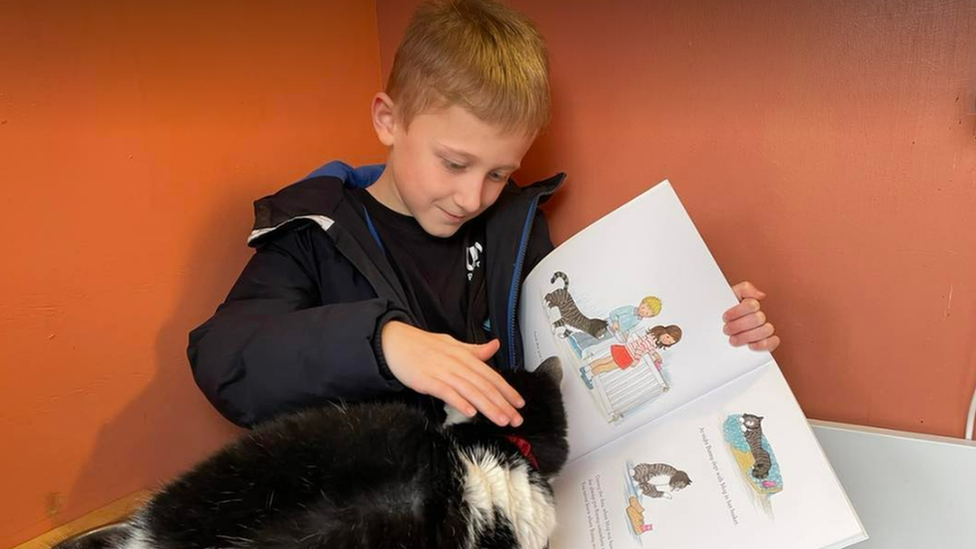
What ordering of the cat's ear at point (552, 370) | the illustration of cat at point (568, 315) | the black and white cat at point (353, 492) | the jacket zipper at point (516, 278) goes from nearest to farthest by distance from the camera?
the black and white cat at point (353, 492) < the cat's ear at point (552, 370) < the illustration of cat at point (568, 315) < the jacket zipper at point (516, 278)

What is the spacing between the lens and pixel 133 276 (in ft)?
2.62

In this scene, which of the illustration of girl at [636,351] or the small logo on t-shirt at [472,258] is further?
the small logo on t-shirt at [472,258]

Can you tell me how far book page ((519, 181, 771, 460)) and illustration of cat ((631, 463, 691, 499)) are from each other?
6 cm

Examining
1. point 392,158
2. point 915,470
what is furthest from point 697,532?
point 392,158

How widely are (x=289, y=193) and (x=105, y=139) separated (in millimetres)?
208

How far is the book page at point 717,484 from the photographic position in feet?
2.02

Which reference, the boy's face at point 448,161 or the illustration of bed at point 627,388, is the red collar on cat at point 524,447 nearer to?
the illustration of bed at point 627,388

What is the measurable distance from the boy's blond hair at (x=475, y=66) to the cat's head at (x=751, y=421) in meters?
0.42

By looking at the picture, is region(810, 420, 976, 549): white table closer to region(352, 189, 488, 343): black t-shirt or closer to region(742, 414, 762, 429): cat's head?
region(742, 414, 762, 429): cat's head

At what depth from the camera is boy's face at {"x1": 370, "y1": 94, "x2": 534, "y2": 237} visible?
0.80 m

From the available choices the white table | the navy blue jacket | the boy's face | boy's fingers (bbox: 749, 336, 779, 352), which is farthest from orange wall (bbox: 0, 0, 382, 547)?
the white table

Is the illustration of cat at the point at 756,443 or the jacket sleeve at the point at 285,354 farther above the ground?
Result: the jacket sleeve at the point at 285,354

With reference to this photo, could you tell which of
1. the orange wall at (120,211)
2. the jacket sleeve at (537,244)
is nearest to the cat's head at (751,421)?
the jacket sleeve at (537,244)

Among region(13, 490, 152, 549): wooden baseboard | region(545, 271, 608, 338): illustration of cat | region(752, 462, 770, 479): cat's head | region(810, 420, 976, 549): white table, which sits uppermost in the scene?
region(13, 490, 152, 549): wooden baseboard
